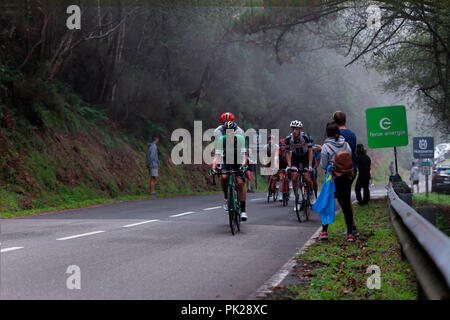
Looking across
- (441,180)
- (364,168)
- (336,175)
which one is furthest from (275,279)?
(441,180)

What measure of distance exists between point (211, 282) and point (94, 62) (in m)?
21.6

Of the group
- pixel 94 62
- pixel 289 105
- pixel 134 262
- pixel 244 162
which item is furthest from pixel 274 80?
pixel 134 262

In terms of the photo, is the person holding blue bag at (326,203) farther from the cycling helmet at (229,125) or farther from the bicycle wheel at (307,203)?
the bicycle wheel at (307,203)

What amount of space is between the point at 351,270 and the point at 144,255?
9.06 ft

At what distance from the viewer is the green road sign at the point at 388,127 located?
16.8m

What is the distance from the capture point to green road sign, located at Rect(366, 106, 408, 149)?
55.2 feet

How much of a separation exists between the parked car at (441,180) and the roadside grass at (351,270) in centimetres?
2315

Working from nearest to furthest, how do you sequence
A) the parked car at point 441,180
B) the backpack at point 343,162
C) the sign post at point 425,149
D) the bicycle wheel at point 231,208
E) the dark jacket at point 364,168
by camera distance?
1. the backpack at point 343,162
2. the bicycle wheel at point 231,208
3. the dark jacket at point 364,168
4. the sign post at point 425,149
5. the parked car at point 441,180

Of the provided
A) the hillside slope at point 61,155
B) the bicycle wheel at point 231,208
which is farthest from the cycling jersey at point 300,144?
the hillside slope at point 61,155

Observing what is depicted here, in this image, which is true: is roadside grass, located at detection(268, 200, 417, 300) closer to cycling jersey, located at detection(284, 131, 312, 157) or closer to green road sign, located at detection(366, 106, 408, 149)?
cycling jersey, located at detection(284, 131, 312, 157)

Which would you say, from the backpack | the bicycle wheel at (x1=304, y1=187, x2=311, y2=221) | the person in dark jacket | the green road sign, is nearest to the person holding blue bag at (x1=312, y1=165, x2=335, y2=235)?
the backpack

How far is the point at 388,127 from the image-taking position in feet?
55.9

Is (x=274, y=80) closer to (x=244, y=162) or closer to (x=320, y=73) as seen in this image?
(x=320, y=73)

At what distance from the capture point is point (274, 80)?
44.3 meters
